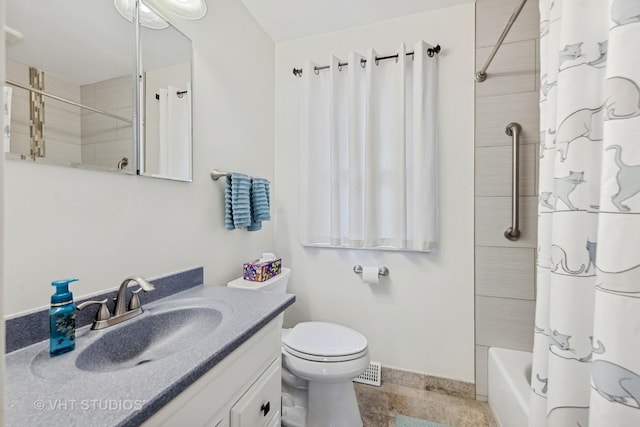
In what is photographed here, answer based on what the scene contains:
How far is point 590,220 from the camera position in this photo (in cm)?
66

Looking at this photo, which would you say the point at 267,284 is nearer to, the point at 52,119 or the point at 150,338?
the point at 150,338

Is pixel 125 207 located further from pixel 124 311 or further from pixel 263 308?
pixel 263 308

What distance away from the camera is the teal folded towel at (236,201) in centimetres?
142

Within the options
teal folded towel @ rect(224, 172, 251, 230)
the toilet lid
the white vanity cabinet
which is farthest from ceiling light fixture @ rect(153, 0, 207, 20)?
the toilet lid

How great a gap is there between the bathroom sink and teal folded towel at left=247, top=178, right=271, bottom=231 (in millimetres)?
660

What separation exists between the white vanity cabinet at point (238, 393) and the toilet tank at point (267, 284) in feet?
1.24

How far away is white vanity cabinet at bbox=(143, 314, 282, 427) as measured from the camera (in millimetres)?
598

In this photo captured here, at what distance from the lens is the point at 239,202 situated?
1.45 metres

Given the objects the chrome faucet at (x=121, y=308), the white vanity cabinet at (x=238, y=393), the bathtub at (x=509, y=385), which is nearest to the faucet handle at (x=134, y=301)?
the chrome faucet at (x=121, y=308)

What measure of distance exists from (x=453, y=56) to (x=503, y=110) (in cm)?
45

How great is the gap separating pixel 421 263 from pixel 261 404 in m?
1.23

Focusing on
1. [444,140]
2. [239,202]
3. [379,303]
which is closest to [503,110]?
[444,140]

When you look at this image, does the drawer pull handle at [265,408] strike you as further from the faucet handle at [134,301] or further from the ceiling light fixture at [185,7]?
the ceiling light fixture at [185,7]

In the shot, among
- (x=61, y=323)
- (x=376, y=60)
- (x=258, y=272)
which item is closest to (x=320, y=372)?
(x=258, y=272)
